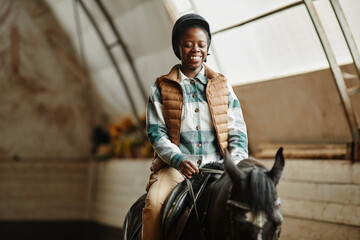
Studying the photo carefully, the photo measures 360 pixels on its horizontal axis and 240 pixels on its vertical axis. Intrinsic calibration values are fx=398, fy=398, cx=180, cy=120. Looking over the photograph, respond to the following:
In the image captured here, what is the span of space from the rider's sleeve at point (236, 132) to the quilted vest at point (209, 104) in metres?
0.03

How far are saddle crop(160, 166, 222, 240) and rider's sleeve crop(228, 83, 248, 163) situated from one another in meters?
0.19

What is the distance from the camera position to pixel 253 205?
1.41 metres

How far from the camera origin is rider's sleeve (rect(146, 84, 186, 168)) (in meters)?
1.99

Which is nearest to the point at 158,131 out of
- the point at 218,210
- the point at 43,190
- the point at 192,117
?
the point at 192,117

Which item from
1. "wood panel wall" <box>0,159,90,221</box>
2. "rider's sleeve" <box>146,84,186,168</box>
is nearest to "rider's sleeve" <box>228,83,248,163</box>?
"rider's sleeve" <box>146,84,186,168</box>

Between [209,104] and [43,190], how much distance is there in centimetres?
675

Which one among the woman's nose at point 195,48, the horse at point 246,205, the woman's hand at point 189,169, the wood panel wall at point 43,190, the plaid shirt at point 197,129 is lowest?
the wood panel wall at point 43,190

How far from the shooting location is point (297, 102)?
14.2 ft

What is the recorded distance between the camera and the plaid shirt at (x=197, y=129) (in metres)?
2.07

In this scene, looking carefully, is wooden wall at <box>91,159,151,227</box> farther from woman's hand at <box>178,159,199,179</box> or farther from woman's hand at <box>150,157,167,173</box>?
woman's hand at <box>178,159,199,179</box>

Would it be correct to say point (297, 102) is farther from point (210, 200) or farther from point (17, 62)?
point (17, 62)

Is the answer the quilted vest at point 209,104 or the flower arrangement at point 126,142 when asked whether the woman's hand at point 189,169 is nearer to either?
the quilted vest at point 209,104

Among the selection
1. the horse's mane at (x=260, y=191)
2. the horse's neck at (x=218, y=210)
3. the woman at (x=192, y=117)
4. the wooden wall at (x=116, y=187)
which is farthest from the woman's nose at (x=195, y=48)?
the wooden wall at (x=116, y=187)

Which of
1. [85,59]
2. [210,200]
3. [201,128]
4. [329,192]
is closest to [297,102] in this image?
[329,192]
